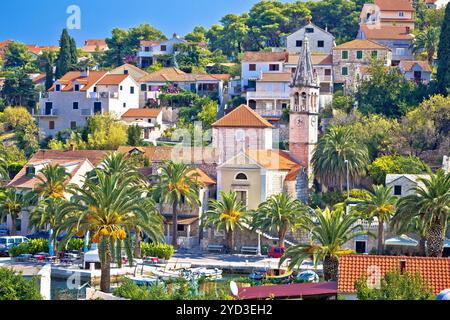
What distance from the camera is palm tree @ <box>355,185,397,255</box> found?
171 feet

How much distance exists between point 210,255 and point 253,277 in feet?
29.2

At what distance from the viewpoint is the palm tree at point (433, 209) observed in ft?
148

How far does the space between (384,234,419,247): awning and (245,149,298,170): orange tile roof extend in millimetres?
10207

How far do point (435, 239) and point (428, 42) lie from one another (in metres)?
41.2

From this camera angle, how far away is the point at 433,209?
45.2m

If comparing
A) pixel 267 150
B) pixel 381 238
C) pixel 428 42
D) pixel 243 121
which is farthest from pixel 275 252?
pixel 428 42

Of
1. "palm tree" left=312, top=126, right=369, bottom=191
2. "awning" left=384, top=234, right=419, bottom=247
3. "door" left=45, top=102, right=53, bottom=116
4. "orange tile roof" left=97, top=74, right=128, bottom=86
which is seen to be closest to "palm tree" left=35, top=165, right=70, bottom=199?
"palm tree" left=312, top=126, right=369, bottom=191

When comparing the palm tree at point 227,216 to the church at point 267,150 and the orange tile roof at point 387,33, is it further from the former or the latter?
the orange tile roof at point 387,33

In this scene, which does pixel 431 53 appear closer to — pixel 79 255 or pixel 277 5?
pixel 277 5

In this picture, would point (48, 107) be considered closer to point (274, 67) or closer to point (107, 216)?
point (274, 67)

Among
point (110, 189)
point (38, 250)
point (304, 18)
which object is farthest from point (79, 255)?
point (304, 18)

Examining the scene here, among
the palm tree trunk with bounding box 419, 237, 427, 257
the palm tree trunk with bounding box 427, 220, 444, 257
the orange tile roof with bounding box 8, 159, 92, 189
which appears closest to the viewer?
the palm tree trunk with bounding box 427, 220, 444, 257

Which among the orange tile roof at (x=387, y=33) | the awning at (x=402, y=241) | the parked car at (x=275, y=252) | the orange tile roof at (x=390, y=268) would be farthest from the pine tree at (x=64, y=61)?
the orange tile roof at (x=390, y=268)

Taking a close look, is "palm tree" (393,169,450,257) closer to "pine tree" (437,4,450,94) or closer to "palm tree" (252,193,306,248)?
"palm tree" (252,193,306,248)
